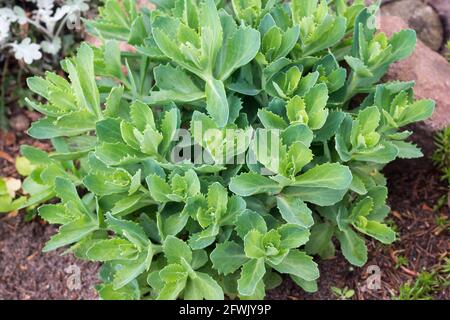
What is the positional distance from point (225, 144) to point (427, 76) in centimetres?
118

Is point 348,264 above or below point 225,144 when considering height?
below

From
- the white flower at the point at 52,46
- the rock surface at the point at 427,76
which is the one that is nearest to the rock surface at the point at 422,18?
the rock surface at the point at 427,76

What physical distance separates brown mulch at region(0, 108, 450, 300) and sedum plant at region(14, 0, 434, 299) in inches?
9.7

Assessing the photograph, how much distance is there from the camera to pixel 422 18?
3.08m

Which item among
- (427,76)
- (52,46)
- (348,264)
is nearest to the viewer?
(348,264)

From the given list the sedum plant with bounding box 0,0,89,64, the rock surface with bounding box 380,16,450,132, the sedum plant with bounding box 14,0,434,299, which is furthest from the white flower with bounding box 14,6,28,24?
the rock surface with bounding box 380,16,450,132

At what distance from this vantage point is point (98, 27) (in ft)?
7.72

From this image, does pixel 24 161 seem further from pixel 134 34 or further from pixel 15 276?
pixel 134 34

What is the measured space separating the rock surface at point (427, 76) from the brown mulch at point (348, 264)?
11 cm

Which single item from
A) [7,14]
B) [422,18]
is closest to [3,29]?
[7,14]

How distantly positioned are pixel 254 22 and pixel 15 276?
4.98 feet

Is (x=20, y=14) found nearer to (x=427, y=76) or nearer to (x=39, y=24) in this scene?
(x=39, y=24)

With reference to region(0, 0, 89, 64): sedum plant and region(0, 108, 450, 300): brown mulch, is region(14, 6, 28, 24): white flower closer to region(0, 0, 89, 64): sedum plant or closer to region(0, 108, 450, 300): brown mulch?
region(0, 0, 89, 64): sedum plant

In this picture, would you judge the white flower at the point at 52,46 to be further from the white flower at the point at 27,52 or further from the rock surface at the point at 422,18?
the rock surface at the point at 422,18
